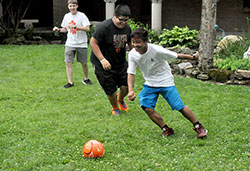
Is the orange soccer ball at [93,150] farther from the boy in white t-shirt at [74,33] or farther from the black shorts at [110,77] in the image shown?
the boy in white t-shirt at [74,33]

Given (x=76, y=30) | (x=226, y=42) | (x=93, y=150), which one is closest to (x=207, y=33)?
(x=226, y=42)

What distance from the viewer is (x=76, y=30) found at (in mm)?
8375

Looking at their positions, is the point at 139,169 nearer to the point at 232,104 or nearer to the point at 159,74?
the point at 159,74

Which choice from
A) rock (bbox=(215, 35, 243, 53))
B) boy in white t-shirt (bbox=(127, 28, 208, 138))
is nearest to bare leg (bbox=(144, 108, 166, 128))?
boy in white t-shirt (bbox=(127, 28, 208, 138))

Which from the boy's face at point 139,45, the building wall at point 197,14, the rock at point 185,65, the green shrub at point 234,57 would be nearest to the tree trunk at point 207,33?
the green shrub at point 234,57

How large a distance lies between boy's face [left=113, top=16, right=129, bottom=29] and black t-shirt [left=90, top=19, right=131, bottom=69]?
0.12 meters

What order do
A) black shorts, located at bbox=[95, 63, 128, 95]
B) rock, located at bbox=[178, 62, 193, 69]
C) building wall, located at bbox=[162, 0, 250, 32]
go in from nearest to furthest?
1. black shorts, located at bbox=[95, 63, 128, 95]
2. rock, located at bbox=[178, 62, 193, 69]
3. building wall, located at bbox=[162, 0, 250, 32]

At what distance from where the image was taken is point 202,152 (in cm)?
470

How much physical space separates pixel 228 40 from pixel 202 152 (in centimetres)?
705

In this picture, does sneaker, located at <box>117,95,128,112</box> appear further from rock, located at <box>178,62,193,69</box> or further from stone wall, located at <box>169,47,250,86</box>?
rock, located at <box>178,62,193,69</box>

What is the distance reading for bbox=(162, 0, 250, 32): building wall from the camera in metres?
18.8

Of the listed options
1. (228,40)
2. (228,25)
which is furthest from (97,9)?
(228,40)

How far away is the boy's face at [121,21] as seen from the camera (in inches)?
221

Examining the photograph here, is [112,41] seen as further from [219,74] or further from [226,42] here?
[226,42]
